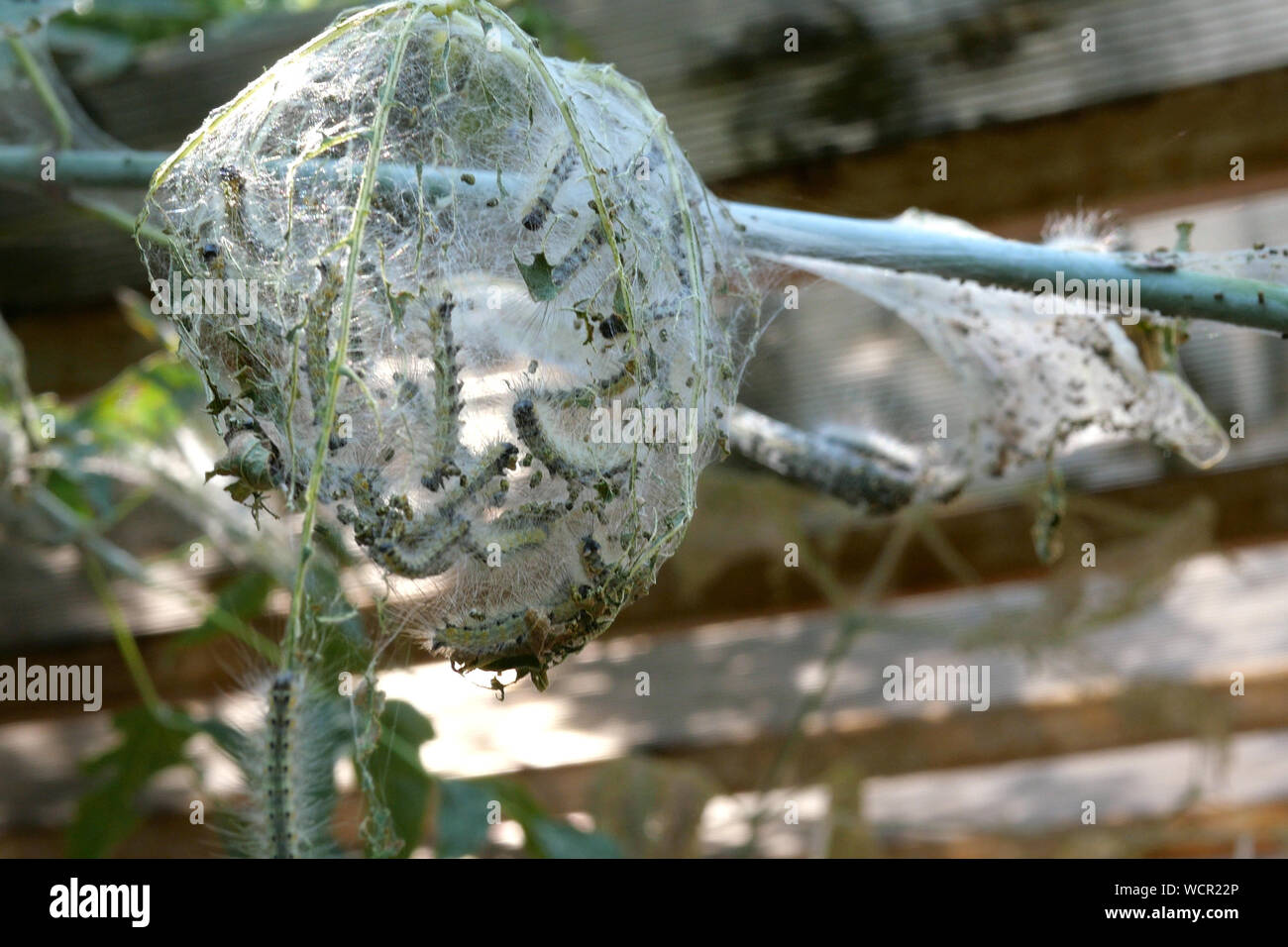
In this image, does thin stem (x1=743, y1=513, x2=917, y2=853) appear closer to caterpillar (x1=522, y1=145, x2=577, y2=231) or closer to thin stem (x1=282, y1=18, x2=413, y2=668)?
caterpillar (x1=522, y1=145, x2=577, y2=231)

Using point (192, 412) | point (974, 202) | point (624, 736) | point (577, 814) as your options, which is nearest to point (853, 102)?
point (974, 202)

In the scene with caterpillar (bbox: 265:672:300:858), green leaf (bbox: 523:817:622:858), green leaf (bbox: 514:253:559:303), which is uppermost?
green leaf (bbox: 514:253:559:303)

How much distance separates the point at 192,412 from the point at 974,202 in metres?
1.54

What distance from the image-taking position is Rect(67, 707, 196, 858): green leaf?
2223 millimetres

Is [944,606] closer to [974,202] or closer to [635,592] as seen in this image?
[974,202]

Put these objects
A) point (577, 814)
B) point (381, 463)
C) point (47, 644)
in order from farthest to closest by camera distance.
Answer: point (577, 814) → point (47, 644) → point (381, 463)

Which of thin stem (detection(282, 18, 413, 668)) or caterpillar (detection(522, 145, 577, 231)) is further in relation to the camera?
caterpillar (detection(522, 145, 577, 231))

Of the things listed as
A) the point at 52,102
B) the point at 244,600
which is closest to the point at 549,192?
the point at 52,102

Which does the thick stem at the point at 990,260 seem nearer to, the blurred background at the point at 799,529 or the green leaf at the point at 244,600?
the blurred background at the point at 799,529

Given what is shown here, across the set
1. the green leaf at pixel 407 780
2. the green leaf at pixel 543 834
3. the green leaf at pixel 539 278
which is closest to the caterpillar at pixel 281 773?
the green leaf at pixel 539 278

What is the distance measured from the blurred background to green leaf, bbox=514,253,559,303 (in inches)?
22.4

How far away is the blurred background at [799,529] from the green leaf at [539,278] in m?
0.57

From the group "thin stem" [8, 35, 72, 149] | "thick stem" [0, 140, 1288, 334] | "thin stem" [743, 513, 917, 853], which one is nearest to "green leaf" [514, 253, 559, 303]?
"thick stem" [0, 140, 1288, 334]
